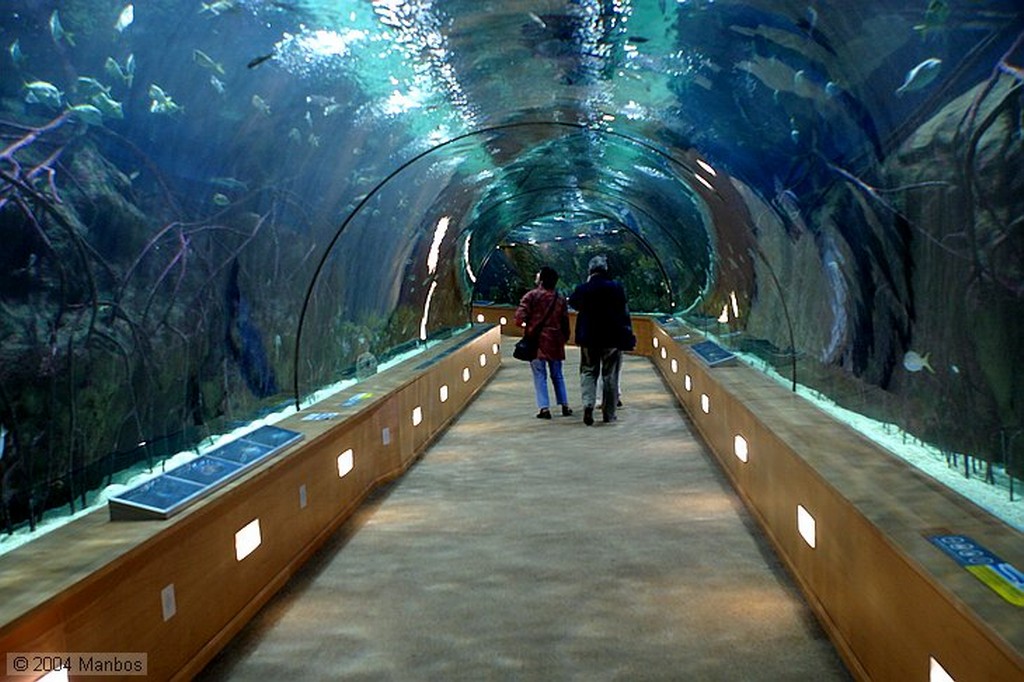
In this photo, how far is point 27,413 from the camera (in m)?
4.05

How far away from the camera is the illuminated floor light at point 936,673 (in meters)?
3.04

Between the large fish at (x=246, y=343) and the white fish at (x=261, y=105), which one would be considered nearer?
the white fish at (x=261, y=105)

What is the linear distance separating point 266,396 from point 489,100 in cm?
360

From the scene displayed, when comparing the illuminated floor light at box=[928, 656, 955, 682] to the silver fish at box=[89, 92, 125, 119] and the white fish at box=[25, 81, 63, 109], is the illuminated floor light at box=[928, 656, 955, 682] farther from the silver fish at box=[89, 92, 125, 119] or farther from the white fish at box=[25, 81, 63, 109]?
the silver fish at box=[89, 92, 125, 119]

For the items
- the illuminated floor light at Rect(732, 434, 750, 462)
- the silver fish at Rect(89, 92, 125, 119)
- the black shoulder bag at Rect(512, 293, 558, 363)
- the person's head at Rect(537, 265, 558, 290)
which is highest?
the silver fish at Rect(89, 92, 125, 119)

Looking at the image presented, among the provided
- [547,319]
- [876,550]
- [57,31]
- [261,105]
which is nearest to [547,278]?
[547,319]

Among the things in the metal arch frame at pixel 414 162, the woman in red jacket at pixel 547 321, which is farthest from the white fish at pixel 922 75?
the woman in red jacket at pixel 547 321

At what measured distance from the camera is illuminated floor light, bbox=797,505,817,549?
194 inches

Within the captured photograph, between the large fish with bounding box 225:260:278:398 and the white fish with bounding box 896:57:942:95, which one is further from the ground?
the white fish with bounding box 896:57:942:95

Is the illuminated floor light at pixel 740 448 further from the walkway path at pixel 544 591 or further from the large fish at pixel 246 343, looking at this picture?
the large fish at pixel 246 343

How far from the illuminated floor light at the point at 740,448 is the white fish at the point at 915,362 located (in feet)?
6.01

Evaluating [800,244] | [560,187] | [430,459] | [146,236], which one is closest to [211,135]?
[146,236]

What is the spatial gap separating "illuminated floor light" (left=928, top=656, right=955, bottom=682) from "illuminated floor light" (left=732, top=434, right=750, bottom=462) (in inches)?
155

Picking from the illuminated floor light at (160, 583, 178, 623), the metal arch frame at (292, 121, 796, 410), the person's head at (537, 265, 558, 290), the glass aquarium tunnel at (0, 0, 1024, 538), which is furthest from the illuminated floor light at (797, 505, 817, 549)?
the person's head at (537, 265, 558, 290)
